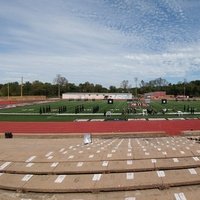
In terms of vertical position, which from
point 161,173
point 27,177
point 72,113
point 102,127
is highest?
point 161,173

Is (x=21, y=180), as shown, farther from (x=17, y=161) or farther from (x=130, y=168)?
(x=130, y=168)

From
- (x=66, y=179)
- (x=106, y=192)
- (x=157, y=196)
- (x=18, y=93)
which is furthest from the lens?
(x=18, y=93)

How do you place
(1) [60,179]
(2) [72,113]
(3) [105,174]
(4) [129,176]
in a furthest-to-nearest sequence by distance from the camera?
(2) [72,113] < (3) [105,174] < (1) [60,179] < (4) [129,176]

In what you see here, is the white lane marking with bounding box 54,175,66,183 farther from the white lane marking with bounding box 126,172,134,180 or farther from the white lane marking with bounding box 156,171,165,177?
the white lane marking with bounding box 156,171,165,177

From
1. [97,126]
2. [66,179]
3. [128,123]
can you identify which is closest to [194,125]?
[128,123]

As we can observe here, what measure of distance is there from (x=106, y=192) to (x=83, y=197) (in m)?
0.76

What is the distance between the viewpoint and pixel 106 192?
11.0m

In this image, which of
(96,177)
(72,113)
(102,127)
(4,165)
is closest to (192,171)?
(96,177)

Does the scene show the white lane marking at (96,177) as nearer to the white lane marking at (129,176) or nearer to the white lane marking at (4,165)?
the white lane marking at (129,176)

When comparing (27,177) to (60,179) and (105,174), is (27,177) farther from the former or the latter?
(105,174)

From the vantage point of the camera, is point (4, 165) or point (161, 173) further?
point (4, 165)

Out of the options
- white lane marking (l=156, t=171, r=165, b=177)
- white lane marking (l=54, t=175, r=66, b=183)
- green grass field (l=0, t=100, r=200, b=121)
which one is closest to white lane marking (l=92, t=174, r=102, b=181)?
white lane marking (l=54, t=175, r=66, b=183)

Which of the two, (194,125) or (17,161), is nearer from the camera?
(17,161)

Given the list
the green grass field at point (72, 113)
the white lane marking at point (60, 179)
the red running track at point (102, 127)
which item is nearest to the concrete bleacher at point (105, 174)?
the white lane marking at point (60, 179)
